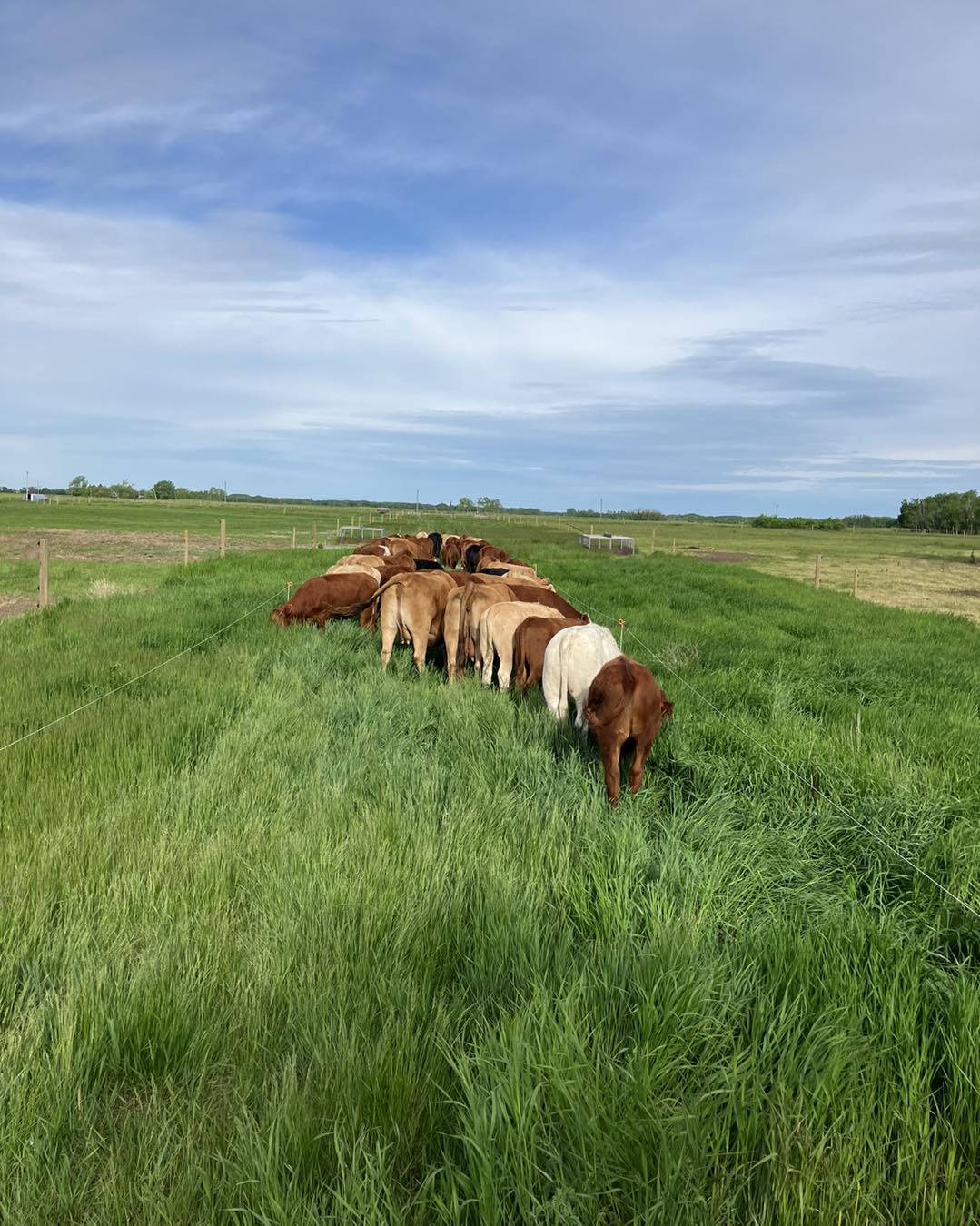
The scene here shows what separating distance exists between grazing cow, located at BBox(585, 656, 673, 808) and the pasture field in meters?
0.27

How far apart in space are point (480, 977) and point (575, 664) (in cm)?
410

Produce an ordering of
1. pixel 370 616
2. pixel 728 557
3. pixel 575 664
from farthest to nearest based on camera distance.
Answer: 1. pixel 728 557
2. pixel 370 616
3. pixel 575 664

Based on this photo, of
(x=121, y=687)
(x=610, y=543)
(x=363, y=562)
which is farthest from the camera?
(x=610, y=543)

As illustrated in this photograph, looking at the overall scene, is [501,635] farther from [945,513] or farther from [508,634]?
[945,513]

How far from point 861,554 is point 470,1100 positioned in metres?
65.3

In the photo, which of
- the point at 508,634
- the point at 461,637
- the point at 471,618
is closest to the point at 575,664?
the point at 508,634

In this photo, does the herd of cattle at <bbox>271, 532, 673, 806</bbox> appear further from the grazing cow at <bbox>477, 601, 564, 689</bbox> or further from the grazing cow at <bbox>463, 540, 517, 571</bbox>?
the grazing cow at <bbox>463, 540, 517, 571</bbox>

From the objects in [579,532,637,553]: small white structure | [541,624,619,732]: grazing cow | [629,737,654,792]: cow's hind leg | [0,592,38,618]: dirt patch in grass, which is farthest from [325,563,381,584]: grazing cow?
[579,532,637,553]: small white structure

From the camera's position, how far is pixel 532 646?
806 centimetres

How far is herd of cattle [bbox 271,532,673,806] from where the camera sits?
534 cm

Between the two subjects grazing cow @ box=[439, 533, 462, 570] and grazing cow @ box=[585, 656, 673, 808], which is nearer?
grazing cow @ box=[585, 656, 673, 808]

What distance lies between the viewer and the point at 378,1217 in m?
1.74

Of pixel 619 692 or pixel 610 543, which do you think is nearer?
pixel 619 692

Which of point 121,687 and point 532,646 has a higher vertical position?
point 532,646
